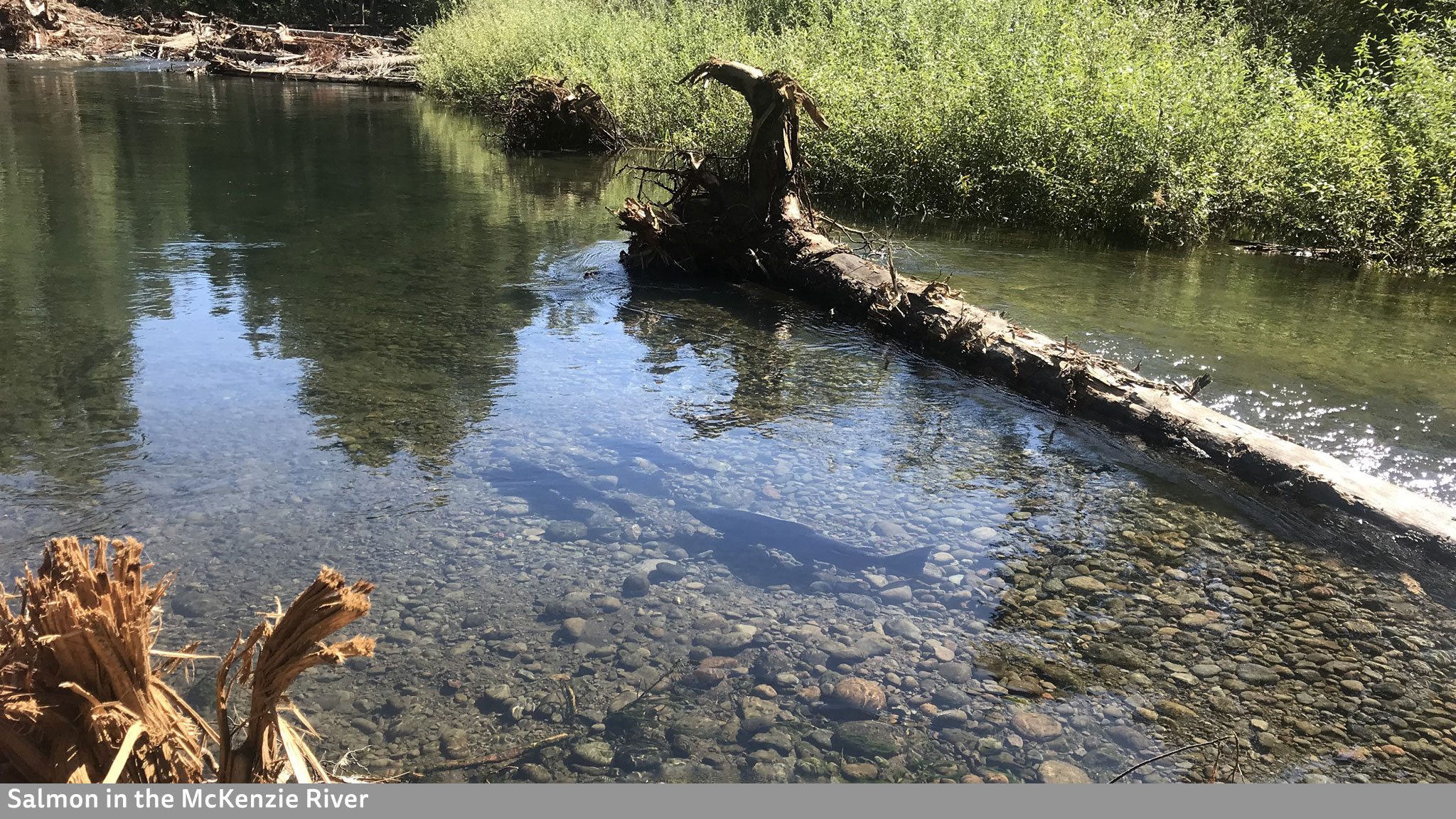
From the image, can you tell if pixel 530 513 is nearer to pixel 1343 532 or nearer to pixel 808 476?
pixel 808 476

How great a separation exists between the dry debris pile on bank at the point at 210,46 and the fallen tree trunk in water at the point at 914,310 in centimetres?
2839

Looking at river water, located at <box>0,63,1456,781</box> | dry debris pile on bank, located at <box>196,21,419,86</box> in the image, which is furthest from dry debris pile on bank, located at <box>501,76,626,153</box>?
dry debris pile on bank, located at <box>196,21,419,86</box>

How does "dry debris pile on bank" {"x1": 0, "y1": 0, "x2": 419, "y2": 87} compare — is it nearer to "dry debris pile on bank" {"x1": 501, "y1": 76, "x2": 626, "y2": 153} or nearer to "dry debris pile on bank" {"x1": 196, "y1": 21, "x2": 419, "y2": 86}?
"dry debris pile on bank" {"x1": 196, "y1": 21, "x2": 419, "y2": 86}

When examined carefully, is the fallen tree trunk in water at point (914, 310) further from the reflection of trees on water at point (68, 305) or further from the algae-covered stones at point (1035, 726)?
the reflection of trees on water at point (68, 305)

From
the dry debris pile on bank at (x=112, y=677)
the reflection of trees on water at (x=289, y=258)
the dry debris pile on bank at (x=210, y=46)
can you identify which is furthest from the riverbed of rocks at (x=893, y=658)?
the dry debris pile on bank at (x=210, y=46)

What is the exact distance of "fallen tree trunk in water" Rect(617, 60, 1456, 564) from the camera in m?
5.02

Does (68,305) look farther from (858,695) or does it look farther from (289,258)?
(858,695)

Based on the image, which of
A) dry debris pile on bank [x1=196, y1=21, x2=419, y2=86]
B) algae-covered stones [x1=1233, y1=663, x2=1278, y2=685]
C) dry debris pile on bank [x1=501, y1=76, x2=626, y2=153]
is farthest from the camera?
dry debris pile on bank [x1=196, y1=21, x2=419, y2=86]

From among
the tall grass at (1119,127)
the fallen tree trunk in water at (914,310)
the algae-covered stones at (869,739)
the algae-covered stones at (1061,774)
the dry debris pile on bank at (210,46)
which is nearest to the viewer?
the algae-covered stones at (1061,774)

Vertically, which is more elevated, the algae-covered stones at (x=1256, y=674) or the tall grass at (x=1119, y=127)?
the tall grass at (x=1119, y=127)

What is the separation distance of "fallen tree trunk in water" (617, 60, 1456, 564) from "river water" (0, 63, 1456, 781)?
219mm

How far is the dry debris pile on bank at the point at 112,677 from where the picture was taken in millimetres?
2096

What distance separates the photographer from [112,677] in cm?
213

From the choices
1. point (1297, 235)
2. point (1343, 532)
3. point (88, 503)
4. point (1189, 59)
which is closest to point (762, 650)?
point (1343, 532)
